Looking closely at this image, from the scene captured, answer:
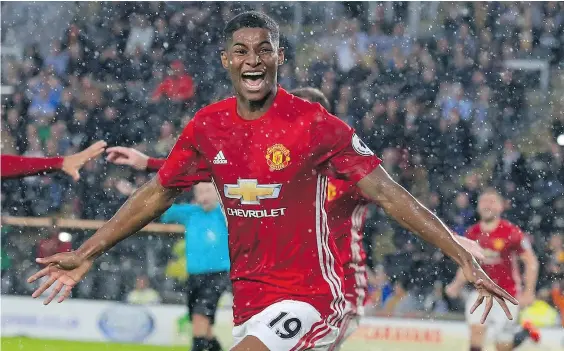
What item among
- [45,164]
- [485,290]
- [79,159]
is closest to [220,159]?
[485,290]

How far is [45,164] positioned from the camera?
7.02m

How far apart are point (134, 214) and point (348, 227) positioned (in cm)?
162

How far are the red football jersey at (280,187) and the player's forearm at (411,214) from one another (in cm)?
7

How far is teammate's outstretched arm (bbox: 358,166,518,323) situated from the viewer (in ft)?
14.7

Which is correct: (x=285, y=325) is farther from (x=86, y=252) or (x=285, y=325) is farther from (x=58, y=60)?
(x=58, y=60)

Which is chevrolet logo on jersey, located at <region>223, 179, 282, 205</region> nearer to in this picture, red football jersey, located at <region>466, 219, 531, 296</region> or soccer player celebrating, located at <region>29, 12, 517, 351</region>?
soccer player celebrating, located at <region>29, 12, 517, 351</region>

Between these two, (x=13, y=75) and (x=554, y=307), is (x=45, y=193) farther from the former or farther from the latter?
(x=554, y=307)

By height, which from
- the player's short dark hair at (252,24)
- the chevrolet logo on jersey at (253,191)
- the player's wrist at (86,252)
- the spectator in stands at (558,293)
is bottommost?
the spectator in stands at (558,293)

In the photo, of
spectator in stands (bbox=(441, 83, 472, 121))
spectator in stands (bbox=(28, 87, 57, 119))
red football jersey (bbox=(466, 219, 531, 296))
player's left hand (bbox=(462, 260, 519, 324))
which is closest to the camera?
player's left hand (bbox=(462, 260, 519, 324))

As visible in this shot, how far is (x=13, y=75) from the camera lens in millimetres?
15039

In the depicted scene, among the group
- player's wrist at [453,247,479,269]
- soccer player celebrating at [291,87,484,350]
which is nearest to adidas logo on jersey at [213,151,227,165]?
player's wrist at [453,247,479,269]

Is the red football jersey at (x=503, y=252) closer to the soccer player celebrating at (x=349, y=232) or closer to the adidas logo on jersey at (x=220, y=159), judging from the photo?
the soccer player celebrating at (x=349, y=232)

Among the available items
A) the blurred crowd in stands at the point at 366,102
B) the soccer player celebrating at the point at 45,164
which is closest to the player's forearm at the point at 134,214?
the soccer player celebrating at the point at 45,164

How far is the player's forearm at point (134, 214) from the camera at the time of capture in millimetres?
4961
